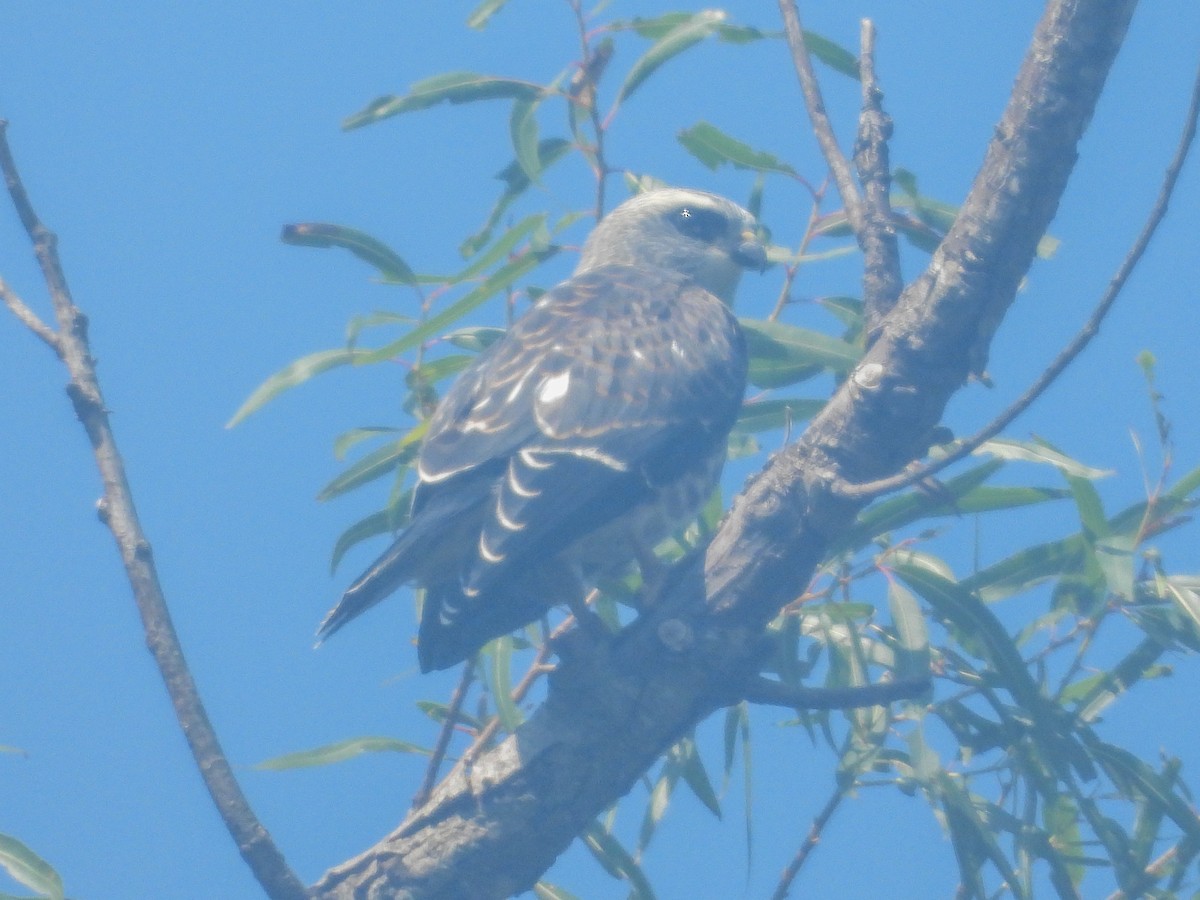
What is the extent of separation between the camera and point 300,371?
3.20 m

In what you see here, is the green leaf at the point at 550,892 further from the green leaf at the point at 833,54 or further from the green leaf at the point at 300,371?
the green leaf at the point at 833,54

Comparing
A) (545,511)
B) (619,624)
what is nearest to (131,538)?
(545,511)

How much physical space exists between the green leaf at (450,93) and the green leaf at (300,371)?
58 cm

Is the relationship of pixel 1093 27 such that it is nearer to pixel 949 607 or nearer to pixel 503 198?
pixel 949 607

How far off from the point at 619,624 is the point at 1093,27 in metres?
1.73

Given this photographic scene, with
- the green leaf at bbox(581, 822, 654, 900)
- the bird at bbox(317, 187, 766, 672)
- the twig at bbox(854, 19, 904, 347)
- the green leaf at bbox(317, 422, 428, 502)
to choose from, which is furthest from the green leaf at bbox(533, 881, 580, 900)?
the twig at bbox(854, 19, 904, 347)

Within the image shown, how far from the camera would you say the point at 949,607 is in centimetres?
297

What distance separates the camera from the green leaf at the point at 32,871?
98.0 inches

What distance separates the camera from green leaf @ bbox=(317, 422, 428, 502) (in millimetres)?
3254

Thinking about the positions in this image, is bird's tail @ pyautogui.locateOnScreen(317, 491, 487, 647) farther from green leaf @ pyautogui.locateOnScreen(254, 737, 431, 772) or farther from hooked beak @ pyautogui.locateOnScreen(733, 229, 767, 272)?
hooked beak @ pyautogui.locateOnScreen(733, 229, 767, 272)

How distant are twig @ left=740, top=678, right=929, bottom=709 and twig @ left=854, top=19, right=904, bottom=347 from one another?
0.65 meters

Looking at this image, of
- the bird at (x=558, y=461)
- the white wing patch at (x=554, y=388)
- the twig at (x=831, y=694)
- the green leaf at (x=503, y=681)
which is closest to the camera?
the twig at (x=831, y=694)

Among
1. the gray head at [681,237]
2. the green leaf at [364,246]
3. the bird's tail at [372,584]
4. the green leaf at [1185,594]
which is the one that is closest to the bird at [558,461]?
the bird's tail at [372,584]

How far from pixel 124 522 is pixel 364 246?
1.21m
